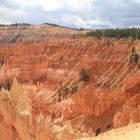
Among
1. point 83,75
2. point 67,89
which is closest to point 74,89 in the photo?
point 67,89

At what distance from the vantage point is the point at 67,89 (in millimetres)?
68938

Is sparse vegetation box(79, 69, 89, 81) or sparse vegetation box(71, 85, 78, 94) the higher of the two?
sparse vegetation box(79, 69, 89, 81)

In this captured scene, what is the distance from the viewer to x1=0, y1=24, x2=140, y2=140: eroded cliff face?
23094 mm

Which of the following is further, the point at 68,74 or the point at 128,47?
the point at 68,74

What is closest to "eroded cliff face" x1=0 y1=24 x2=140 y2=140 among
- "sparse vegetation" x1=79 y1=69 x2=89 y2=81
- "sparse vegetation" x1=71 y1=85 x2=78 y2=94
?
"sparse vegetation" x1=71 y1=85 x2=78 y2=94

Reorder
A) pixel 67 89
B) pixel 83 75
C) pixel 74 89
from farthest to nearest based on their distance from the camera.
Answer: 1. pixel 83 75
2. pixel 67 89
3. pixel 74 89

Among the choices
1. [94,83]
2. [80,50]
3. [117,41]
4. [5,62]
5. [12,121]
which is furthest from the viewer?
[5,62]

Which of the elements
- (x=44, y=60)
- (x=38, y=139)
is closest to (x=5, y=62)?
(x=44, y=60)

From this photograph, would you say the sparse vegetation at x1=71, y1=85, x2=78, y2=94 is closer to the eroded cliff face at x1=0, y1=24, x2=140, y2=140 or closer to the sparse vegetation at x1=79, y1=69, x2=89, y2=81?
the eroded cliff face at x1=0, y1=24, x2=140, y2=140

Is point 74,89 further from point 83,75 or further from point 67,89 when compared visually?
point 83,75

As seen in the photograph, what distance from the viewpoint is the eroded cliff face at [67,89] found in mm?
23094

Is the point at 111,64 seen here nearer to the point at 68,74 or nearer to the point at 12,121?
the point at 68,74

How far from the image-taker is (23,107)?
82.9ft

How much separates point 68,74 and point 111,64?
34.6 ft
